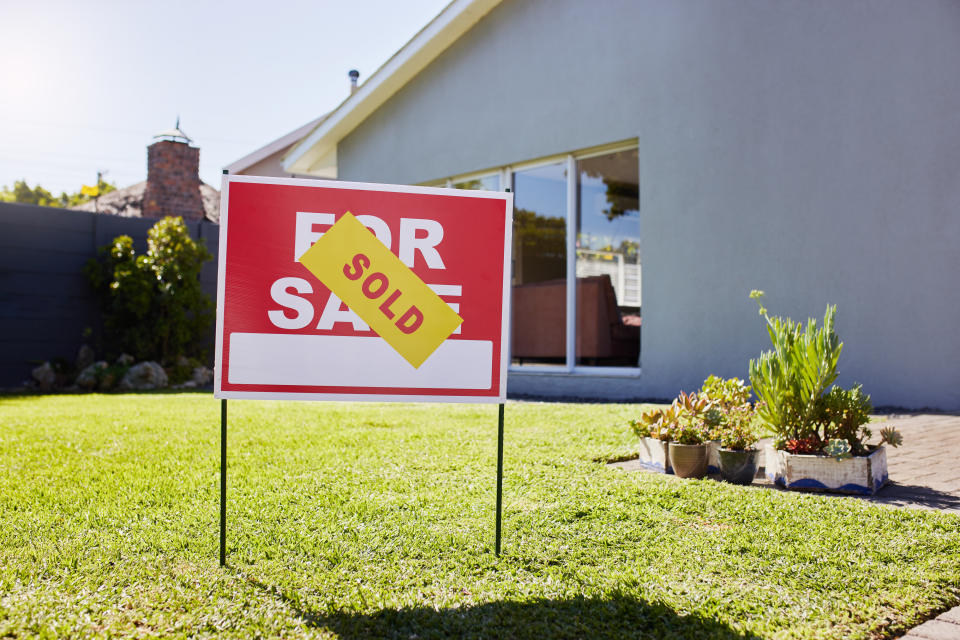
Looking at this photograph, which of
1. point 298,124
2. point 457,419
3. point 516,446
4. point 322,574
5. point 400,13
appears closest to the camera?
point 322,574

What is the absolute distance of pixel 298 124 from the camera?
1931cm

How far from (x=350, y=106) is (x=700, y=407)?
8.44m

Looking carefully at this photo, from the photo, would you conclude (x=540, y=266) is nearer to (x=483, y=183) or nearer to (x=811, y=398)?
(x=483, y=183)

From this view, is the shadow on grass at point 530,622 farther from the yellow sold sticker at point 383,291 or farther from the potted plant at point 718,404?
the potted plant at point 718,404

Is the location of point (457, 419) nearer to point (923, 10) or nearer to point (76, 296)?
point (923, 10)

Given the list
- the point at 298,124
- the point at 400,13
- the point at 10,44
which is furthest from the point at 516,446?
the point at 298,124

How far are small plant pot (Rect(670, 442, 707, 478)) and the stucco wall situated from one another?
326 cm

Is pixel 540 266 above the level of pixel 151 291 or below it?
above

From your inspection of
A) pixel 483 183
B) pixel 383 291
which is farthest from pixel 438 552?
pixel 483 183

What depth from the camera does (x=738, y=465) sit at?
353 cm

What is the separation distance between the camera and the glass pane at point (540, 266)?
8555 millimetres

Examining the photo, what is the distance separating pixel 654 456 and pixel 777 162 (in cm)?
393

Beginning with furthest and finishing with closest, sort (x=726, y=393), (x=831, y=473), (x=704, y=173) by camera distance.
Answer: (x=704, y=173), (x=726, y=393), (x=831, y=473)

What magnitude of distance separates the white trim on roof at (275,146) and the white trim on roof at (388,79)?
6.92 meters
